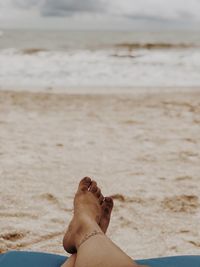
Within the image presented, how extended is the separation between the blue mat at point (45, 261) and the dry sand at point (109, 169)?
0.68 m

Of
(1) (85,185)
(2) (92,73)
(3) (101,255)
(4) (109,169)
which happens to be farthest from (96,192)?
(2) (92,73)

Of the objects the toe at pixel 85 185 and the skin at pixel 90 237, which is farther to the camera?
the toe at pixel 85 185

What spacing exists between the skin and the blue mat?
0.36 ft

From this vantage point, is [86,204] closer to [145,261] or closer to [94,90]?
[145,261]

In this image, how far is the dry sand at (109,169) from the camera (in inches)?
113

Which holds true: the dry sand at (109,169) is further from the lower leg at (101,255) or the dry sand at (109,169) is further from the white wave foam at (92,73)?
the white wave foam at (92,73)

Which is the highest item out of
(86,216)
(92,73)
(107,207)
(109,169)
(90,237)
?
(90,237)

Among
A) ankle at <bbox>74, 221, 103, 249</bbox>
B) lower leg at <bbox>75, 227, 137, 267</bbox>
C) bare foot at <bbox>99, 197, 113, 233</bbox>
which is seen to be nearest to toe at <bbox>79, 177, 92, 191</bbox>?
bare foot at <bbox>99, 197, 113, 233</bbox>

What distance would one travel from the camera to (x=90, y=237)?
75.2 inches

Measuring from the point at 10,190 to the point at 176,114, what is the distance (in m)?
3.16

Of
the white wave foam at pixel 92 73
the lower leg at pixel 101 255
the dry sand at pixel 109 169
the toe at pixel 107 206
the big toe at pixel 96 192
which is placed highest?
the lower leg at pixel 101 255

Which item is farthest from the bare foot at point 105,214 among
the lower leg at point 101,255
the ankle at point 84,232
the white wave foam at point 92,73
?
the white wave foam at point 92,73

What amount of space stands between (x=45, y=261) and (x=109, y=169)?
6.90 ft

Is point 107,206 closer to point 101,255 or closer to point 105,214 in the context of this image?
point 105,214
